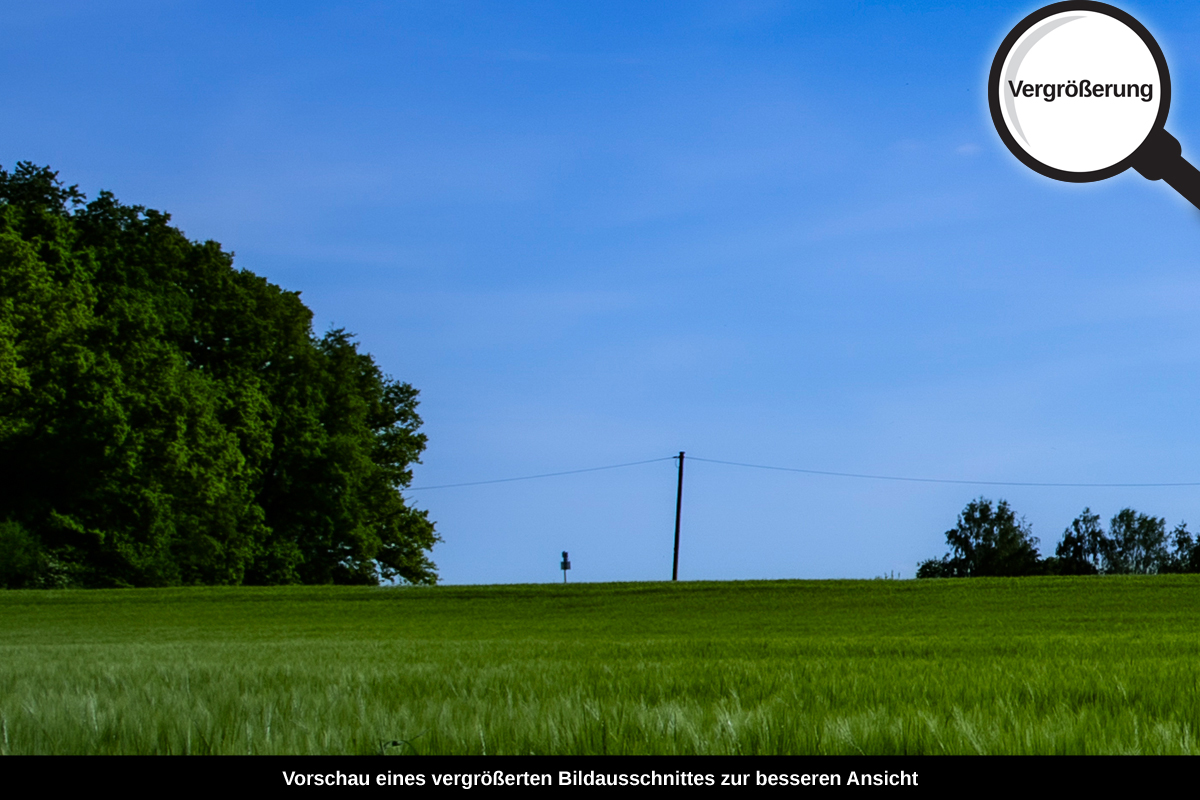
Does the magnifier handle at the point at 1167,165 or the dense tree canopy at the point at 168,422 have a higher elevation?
the dense tree canopy at the point at 168,422

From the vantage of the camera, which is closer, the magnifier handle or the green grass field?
the magnifier handle

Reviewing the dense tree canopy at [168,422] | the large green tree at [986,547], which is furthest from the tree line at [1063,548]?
the dense tree canopy at [168,422]

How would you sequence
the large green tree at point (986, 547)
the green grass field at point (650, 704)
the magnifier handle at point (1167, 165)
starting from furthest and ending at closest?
the large green tree at point (986, 547) < the green grass field at point (650, 704) < the magnifier handle at point (1167, 165)

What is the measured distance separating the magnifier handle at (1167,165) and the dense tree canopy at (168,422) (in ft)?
123

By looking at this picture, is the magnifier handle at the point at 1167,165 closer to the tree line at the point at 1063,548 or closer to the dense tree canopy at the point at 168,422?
the dense tree canopy at the point at 168,422

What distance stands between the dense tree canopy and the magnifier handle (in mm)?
37477

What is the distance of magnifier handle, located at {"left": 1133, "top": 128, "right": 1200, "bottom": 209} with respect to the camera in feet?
8.34

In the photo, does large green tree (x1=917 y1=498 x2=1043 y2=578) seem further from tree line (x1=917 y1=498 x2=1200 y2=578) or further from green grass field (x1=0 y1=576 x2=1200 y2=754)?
green grass field (x1=0 y1=576 x2=1200 y2=754)

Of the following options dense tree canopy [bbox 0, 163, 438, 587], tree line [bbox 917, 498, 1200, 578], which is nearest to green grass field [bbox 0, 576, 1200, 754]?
dense tree canopy [bbox 0, 163, 438, 587]

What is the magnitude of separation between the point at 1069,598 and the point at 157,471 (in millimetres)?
30796

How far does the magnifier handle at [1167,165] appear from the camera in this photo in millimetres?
2541

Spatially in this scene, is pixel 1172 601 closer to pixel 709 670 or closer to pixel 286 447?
pixel 709 670

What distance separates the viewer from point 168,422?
38781mm
